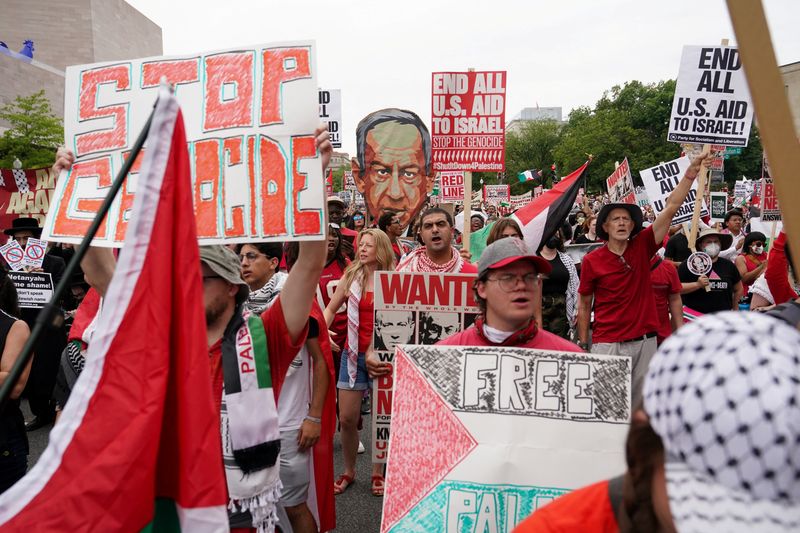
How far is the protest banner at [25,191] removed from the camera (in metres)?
10.7

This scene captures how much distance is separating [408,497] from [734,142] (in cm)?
622

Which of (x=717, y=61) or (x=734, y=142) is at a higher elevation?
(x=717, y=61)

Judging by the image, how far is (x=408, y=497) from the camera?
2.06 metres

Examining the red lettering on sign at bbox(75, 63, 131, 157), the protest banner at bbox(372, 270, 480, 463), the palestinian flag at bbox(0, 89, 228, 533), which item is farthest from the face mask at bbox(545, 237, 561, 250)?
the palestinian flag at bbox(0, 89, 228, 533)

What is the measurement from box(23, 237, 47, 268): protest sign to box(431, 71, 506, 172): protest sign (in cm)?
543

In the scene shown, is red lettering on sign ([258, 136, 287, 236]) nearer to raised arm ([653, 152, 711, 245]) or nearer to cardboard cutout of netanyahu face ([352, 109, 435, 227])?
cardboard cutout of netanyahu face ([352, 109, 435, 227])

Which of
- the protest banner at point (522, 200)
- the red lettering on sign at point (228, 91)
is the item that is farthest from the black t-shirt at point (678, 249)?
the protest banner at point (522, 200)

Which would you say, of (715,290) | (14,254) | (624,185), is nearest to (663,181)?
(624,185)

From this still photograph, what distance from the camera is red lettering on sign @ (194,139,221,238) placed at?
250 cm

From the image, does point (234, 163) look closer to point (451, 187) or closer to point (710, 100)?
point (710, 100)

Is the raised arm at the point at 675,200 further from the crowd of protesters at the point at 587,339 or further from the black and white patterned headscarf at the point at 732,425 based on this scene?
the black and white patterned headscarf at the point at 732,425

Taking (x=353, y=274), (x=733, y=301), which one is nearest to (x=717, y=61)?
(x=733, y=301)

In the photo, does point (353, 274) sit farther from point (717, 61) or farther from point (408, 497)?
point (717, 61)

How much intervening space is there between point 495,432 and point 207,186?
1472mm
